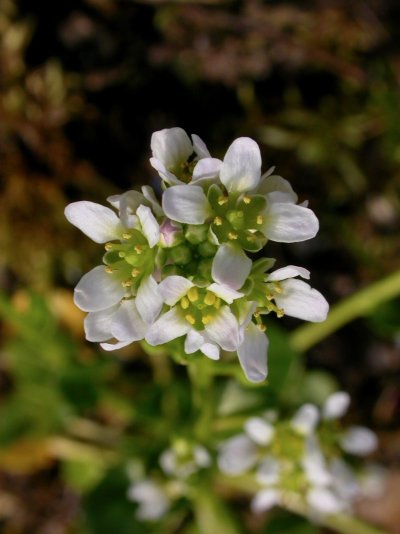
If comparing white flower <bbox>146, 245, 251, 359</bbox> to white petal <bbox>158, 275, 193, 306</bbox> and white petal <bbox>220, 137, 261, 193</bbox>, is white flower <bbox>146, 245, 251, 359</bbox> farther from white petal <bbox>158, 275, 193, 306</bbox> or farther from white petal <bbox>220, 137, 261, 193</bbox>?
white petal <bbox>220, 137, 261, 193</bbox>

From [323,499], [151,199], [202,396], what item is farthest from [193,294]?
[323,499]

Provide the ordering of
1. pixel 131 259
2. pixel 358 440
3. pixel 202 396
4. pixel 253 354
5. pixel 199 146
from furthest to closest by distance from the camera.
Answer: pixel 358 440, pixel 202 396, pixel 131 259, pixel 253 354, pixel 199 146

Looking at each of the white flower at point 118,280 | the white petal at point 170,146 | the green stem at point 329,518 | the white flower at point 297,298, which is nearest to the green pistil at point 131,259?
the white flower at point 118,280

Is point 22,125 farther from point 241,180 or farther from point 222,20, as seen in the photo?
point 241,180

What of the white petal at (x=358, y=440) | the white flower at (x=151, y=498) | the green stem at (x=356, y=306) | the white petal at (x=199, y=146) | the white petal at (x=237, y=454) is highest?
the white petal at (x=199, y=146)

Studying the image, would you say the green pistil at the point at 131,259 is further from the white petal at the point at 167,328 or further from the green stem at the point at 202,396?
the green stem at the point at 202,396

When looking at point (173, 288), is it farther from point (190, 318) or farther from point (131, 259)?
point (131, 259)
